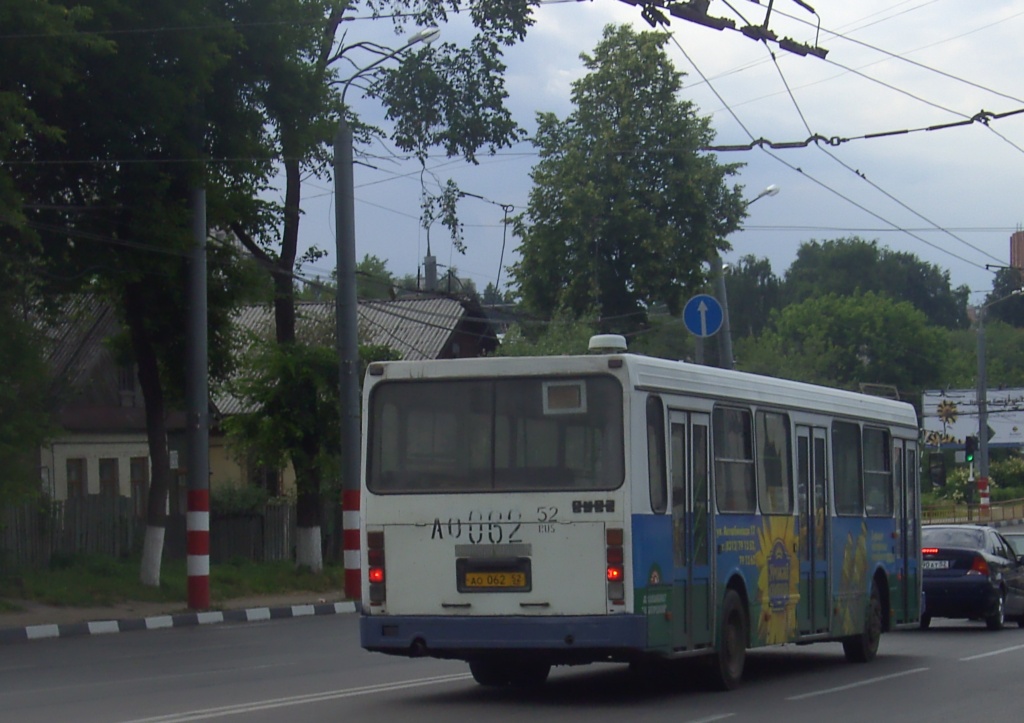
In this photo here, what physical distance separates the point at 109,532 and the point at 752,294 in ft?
344

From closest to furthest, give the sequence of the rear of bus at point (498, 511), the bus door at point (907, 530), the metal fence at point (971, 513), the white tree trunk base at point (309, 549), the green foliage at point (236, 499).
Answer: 1. the rear of bus at point (498, 511)
2. the bus door at point (907, 530)
3. the white tree trunk base at point (309, 549)
4. the green foliage at point (236, 499)
5. the metal fence at point (971, 513)

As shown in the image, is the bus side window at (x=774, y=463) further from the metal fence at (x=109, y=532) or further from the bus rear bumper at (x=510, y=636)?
the metal fence at (x=109, y=532)

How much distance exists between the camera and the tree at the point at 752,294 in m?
130

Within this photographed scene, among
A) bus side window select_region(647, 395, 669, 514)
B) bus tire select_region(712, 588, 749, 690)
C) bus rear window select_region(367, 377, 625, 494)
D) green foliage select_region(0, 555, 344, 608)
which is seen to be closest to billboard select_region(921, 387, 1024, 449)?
green foliage select_region(0, 555, 344, 608)

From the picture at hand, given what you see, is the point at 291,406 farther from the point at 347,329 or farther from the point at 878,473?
the point at 878,473

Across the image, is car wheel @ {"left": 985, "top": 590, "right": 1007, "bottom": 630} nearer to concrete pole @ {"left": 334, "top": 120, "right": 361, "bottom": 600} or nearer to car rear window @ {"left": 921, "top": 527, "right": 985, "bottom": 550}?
car rear window @ {"left": 921, "top": 527, "right": 985, "bottom": 550}

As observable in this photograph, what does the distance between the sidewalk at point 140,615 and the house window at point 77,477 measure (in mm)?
13126

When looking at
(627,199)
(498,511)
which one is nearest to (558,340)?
(627,199)

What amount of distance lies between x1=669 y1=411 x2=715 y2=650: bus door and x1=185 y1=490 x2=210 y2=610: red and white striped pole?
45.4ft

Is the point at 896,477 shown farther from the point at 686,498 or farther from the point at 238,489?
the point at 238,489

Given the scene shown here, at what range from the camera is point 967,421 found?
7669 centimetres

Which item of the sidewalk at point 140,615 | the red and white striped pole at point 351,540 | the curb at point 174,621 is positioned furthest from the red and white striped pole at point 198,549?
the red and white striped pole at point 351,540

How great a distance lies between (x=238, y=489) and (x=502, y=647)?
28784 mm

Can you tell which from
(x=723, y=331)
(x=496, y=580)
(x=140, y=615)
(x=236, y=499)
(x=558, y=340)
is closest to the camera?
(x=496, y=580)
